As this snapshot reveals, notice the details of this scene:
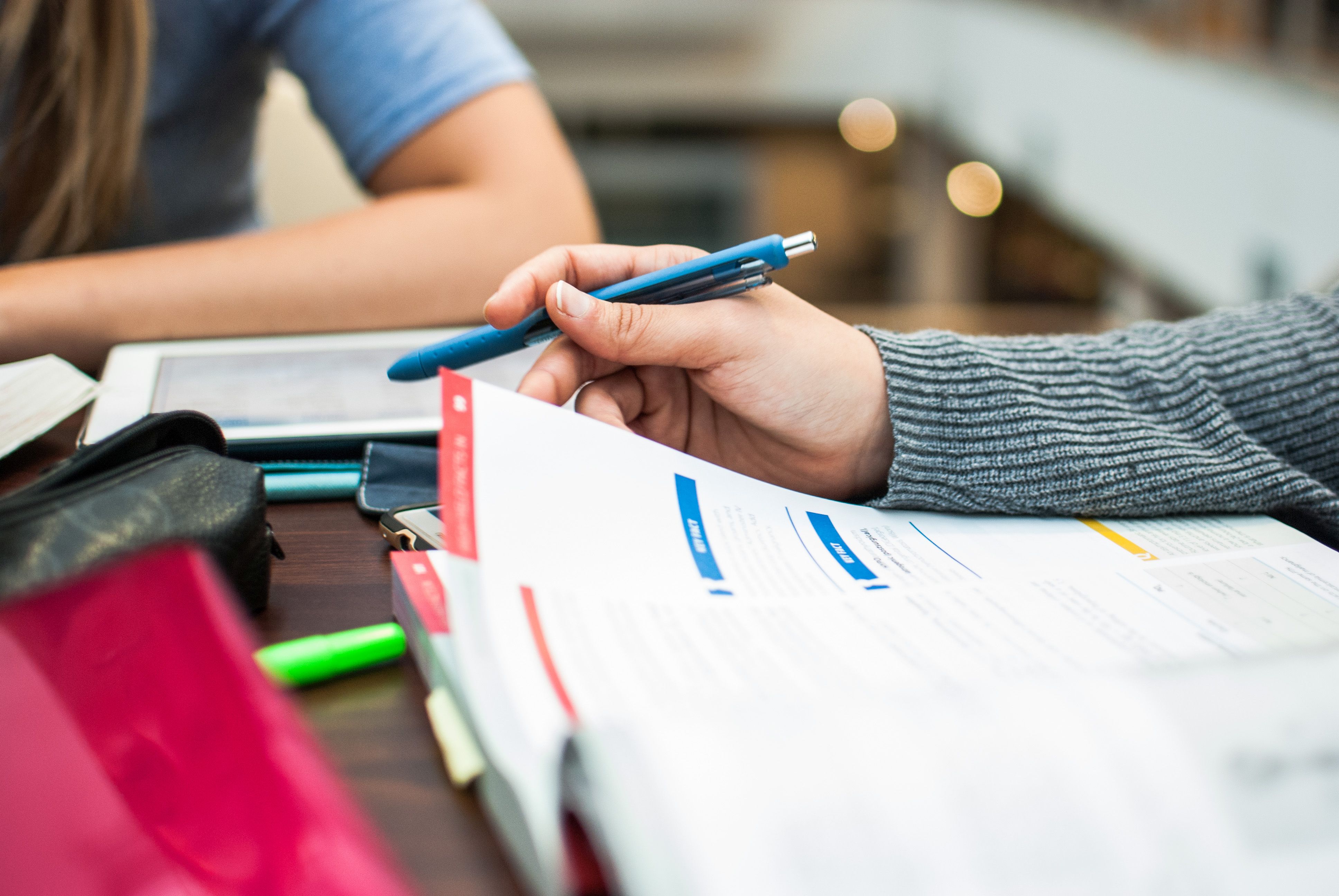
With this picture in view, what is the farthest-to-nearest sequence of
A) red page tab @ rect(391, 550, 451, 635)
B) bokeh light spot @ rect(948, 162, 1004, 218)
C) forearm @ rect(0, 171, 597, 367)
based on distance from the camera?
bokeh light spot @ rect(948, 162, 1004, 218)
forearm @ rect(0, 171, 597, 367)
red page tab @ rect(391, 550, 451, 635)

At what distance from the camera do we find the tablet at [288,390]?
0.42 meters

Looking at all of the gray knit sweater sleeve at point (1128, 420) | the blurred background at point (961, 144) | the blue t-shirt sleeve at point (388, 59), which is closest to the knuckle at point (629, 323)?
the gray knit sweater sleeve at point (1128, 420)

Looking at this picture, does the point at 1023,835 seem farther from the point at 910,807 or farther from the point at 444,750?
the point at 444,750

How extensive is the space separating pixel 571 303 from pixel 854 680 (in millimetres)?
181

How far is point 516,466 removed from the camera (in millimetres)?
290

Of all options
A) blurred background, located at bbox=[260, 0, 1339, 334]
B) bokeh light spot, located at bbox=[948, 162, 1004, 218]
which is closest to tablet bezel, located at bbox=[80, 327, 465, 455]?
blurred background, located at bbox=[260, 0, 1339, 334]

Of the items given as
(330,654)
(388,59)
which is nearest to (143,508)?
(330,654)

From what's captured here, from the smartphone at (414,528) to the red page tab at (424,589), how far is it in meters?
0.03

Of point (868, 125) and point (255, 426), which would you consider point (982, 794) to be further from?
point (868, 125)

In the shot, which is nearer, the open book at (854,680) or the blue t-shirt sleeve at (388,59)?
the open book at (854,680)

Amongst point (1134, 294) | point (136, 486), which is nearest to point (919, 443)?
point (136, 486)

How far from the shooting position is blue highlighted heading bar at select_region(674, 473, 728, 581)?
29 centimetres

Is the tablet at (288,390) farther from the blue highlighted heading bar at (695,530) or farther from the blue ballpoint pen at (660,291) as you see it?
the blue highlighted heading bar at (695,530)

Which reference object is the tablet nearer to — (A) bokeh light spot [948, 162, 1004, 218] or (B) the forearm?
(B) the forearm
